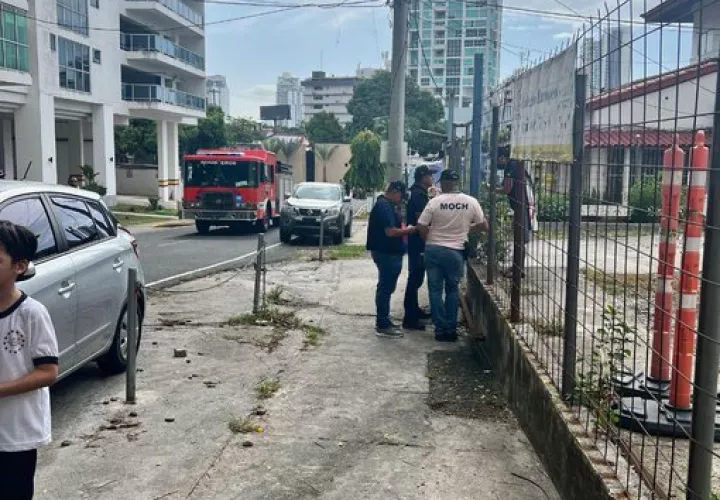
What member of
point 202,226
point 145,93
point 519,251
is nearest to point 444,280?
point 519,251

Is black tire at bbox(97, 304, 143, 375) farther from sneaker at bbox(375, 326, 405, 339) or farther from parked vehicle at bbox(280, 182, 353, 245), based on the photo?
parked vehicle at bbox(280, 182, 353, 245)

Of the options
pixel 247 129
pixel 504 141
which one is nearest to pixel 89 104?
pixel 504 141

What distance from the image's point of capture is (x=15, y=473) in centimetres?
271

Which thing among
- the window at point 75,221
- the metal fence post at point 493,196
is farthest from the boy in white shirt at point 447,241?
the window at point 75,221

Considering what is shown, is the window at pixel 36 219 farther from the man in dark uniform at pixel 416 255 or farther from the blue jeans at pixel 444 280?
the man in dark uniform at pixel 416 255

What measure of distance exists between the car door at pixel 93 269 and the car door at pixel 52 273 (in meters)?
0.12

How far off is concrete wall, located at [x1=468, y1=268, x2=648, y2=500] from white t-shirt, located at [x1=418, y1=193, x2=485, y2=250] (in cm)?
86

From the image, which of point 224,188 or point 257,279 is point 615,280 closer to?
point 257,279

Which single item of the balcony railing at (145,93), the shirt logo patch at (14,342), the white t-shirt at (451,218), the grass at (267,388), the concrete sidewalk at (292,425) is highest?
the balcony railing at (145,93)

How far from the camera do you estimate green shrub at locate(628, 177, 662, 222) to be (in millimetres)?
3536

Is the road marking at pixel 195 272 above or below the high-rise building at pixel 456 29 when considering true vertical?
below

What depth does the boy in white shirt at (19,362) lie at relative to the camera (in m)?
2.64

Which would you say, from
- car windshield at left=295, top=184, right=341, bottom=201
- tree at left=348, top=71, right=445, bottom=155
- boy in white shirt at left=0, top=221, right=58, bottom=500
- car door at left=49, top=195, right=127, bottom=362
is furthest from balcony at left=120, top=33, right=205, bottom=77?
boy in white shirt at left=0, top=221, right=58, bottom=500

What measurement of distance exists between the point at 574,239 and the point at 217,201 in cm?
1840
